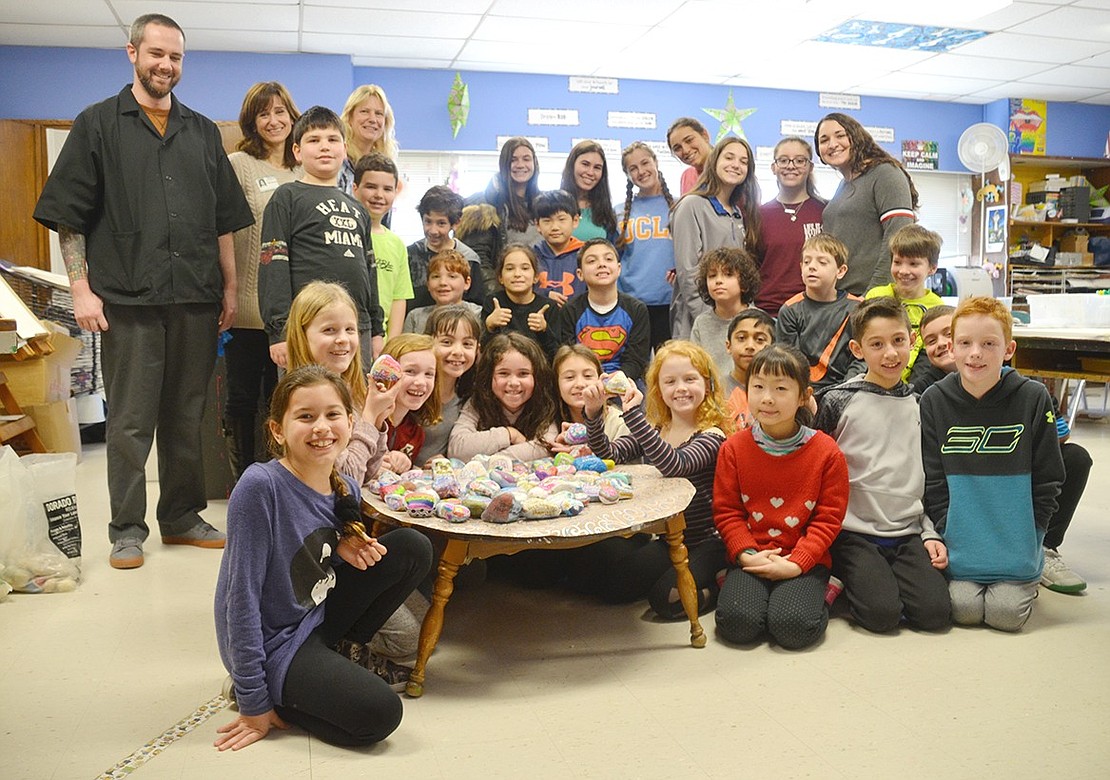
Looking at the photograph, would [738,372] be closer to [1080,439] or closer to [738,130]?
[1080,439]

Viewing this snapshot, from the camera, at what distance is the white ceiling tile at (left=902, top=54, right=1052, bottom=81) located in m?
7.67

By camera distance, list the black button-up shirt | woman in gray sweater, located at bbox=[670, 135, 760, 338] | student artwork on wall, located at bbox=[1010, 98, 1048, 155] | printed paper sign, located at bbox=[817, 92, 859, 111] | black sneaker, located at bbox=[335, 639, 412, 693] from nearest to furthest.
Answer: black sneaker, located at bbox=[335, 639, 412, 693], the black button-up shirt, woman in gray sweater, located at bbox=[670, 135, 760, 338], printed paper sign, located at bbox=[817, 92, 859, 111], student artwork on wall, located at bbox=[1010, 98, 1048, 155]

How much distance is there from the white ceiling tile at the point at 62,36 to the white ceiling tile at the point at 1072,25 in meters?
6.57

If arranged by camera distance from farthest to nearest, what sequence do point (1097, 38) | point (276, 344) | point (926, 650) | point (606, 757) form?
point (1097, 38), point (276, 344), point (926, 650), point (606, 757)

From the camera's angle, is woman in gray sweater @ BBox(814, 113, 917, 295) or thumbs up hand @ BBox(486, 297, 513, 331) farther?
woman in gray sweater @ BBox(814, 113, 917, 295)

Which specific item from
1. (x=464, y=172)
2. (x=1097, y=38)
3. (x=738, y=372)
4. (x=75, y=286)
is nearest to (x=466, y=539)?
(x=738, y=372)

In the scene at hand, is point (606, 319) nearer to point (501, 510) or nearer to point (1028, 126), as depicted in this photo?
point (501, 510)

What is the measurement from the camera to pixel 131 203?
3104mm

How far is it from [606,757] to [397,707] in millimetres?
430

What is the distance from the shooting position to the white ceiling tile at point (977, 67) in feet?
25.2

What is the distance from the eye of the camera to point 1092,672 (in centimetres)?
221

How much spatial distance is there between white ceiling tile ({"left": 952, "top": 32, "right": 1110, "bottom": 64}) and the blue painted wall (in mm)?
1497

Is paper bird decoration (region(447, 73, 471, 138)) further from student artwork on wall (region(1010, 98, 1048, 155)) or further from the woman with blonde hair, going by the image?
student artwork on wall (region(1010, 98, 1048, 155))

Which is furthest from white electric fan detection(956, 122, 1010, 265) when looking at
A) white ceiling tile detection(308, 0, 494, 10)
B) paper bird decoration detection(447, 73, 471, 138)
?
white ceiling tile detection(308, 0, 494, 10)
